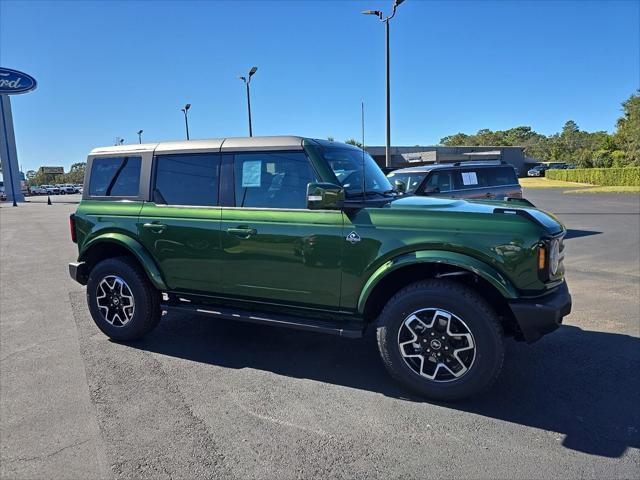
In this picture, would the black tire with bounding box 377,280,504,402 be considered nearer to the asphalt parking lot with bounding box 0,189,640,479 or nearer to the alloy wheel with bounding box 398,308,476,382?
the alloy wheel with bounding box 398,308,476,382

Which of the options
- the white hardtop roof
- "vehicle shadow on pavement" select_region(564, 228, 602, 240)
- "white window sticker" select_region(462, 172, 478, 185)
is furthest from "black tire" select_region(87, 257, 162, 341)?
"vehicle shadow on pavement" select_region(564, 228, 602, 240)

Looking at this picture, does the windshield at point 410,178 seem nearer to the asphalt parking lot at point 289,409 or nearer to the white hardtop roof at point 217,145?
the asphalt parking lot at point 289,409

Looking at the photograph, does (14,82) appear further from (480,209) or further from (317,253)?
(480,209)

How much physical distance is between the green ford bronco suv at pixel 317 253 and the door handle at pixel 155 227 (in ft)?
0.04

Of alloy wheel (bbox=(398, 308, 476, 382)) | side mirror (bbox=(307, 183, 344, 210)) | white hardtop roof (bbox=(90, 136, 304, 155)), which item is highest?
white hardtop roof (bbox=(90, 136, 304, 155))

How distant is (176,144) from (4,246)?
10.7 m

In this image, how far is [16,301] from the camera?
638 cm

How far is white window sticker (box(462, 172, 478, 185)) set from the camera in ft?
34.0

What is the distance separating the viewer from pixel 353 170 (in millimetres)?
4137

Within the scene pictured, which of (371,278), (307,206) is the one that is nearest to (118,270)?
(307,206)

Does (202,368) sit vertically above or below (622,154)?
below

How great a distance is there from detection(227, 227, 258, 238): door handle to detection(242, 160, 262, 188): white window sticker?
0.43m

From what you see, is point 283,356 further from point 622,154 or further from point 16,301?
point 622,154

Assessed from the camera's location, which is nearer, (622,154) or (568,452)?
(568,452)
